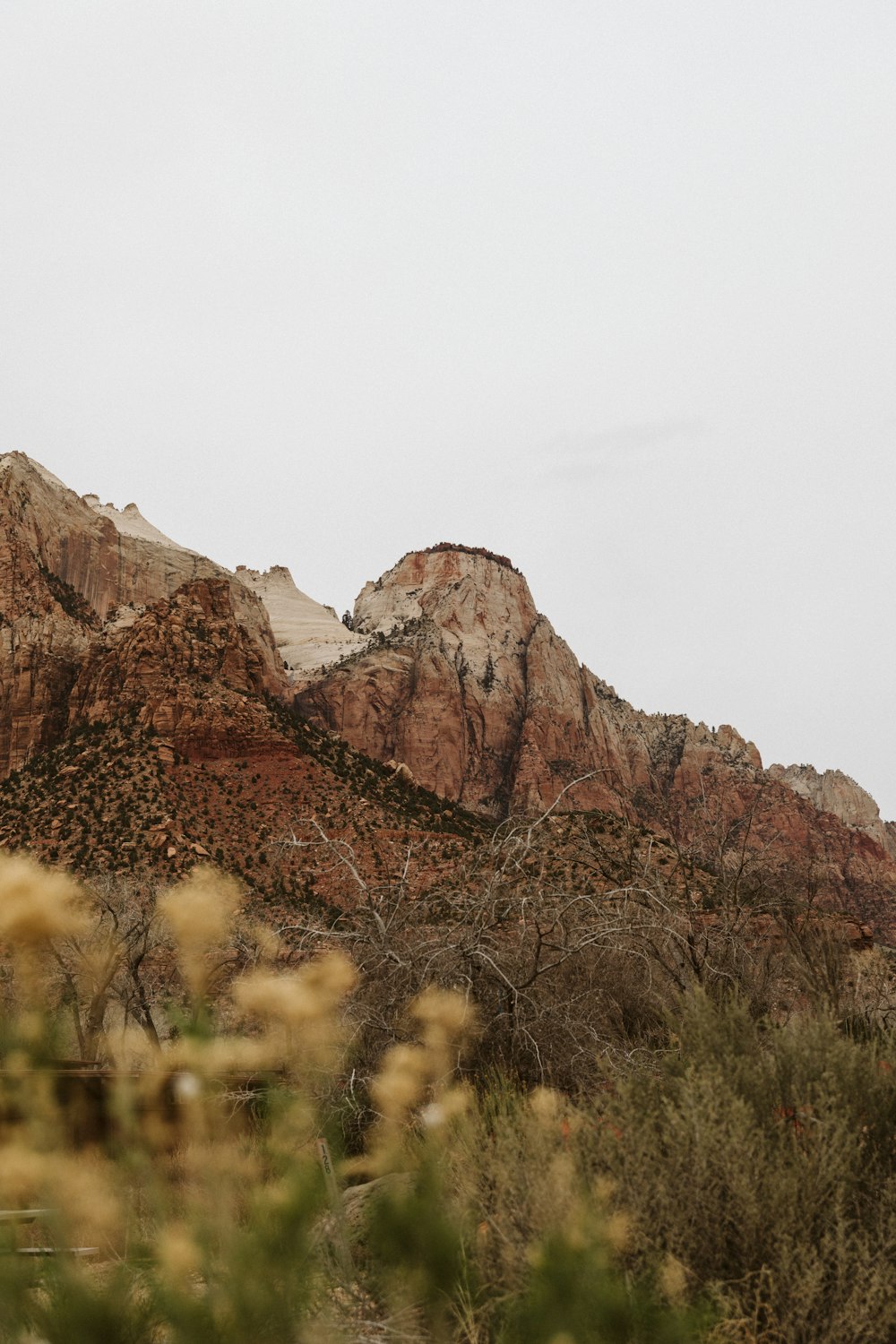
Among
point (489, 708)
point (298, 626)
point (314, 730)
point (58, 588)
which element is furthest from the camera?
point (298, 626)

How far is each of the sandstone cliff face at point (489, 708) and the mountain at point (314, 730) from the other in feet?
0.79

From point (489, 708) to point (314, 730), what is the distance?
36.7 meters

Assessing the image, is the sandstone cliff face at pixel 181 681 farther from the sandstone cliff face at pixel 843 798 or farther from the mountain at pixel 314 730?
the sandstone cliff face at pixel 843 798

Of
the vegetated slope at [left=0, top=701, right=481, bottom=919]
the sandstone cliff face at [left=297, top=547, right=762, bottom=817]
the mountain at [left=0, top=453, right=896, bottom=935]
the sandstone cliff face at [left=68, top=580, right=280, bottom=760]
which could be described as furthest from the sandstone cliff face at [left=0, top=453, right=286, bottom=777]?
the sandstone cliff face at [left=297, top=547, right=762, bottom=817]

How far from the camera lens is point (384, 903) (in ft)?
33.1

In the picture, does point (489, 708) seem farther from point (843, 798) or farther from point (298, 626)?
point (843, 798)

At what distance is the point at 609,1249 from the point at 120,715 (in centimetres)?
4250

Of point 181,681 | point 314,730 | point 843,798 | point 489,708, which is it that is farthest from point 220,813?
point 843,798

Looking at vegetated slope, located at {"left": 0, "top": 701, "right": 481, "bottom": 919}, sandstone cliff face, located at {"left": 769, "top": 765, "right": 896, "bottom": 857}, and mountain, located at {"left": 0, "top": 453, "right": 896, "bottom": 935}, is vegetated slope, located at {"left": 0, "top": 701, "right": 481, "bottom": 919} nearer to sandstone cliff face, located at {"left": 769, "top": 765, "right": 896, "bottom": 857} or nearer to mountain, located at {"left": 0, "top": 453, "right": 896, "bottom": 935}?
mountain, located at {"left": 0, "top": 453, "right": 896, "bottom": 935}

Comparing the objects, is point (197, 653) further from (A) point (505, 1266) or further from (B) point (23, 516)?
(A) point (505, 1266)

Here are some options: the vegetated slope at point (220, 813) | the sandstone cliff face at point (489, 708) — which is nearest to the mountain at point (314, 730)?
the vegetated slope at point (220, 813)

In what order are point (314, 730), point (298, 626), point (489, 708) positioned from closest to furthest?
point (314, 730), point (489, 708), point (298, 626)

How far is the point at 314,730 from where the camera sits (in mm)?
49250

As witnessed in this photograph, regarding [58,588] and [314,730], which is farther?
[58,588]
